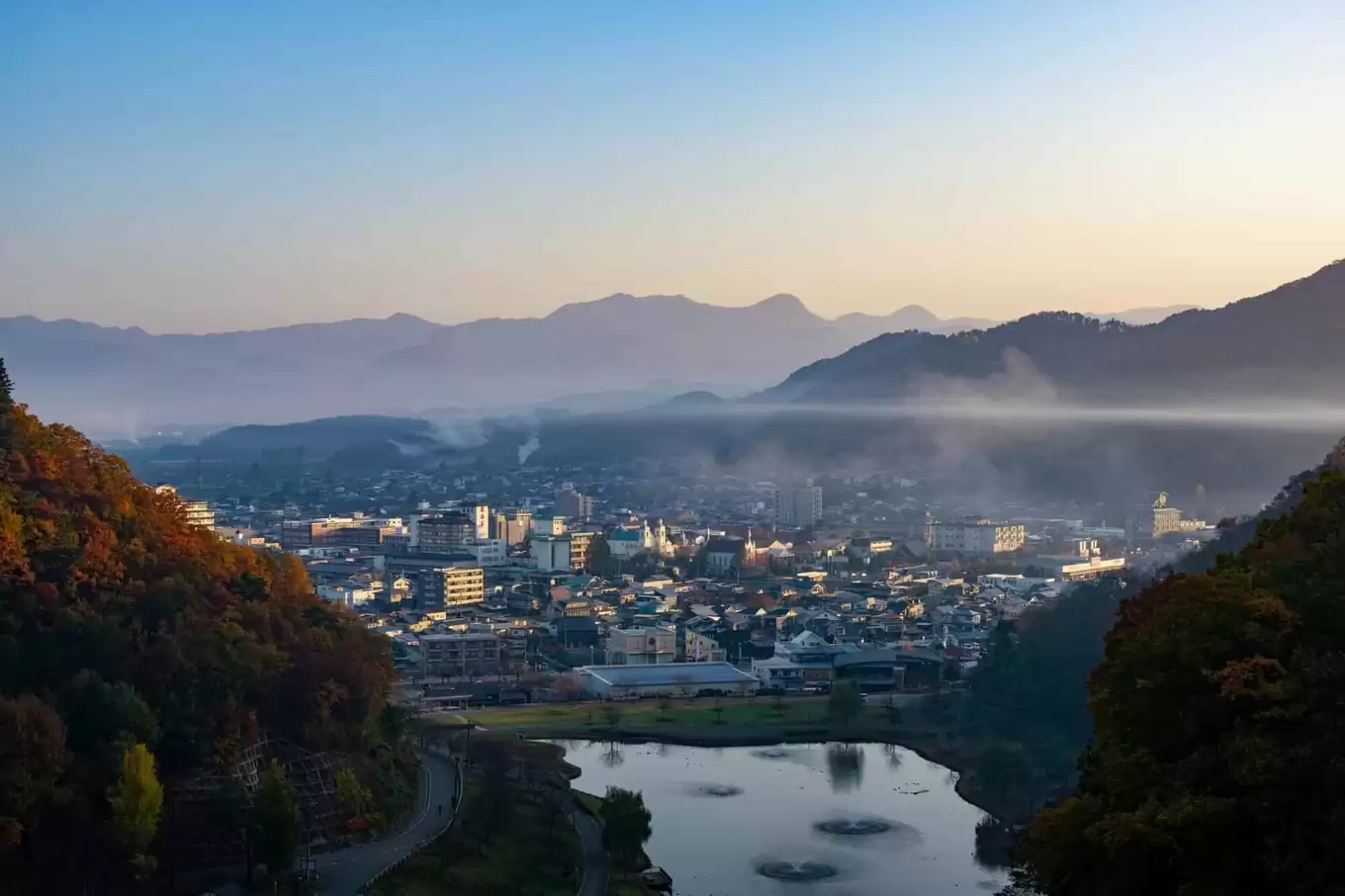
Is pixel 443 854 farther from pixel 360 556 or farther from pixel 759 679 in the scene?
pixel 360 556

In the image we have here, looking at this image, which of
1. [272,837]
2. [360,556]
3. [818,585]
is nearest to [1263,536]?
[272,837]

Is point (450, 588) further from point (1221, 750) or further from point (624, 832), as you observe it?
point (1221, 750)

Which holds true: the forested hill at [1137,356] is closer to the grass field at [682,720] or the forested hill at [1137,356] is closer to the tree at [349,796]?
the grass field at [682,720]

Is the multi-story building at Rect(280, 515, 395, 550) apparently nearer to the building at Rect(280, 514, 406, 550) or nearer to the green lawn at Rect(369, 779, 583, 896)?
the building at Rect(280, 514, 406, 550)

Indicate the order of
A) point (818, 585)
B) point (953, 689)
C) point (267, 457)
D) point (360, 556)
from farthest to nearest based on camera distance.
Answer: point (267, 457), point (360, 556), point (818, 585), point (953, 689)

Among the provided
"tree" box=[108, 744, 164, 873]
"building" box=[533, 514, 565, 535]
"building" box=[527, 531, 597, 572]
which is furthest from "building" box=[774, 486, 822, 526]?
"tree" box=[108, 744, 164, 873]

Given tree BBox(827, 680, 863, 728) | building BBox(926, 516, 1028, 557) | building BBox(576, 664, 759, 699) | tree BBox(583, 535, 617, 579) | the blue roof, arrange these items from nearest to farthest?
tree BBox(827, 680, 863, 728) < building BBox(576, 664, 759, 699) < the blue roof < tree BBox(583, 535, 617, 579) < building BBox(926, 516, 1028, 557)
